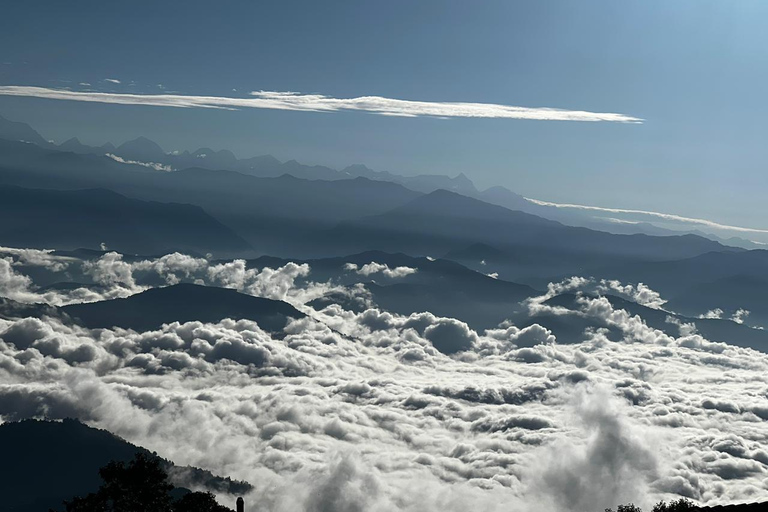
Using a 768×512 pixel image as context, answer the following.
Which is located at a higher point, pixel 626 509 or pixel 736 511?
pixel 736 511

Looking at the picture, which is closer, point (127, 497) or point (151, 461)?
point (127, 497)

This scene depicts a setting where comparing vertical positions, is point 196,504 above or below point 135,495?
below

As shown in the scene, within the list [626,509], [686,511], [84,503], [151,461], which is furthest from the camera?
[626,509]

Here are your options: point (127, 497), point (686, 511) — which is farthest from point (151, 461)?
point (686, 511)

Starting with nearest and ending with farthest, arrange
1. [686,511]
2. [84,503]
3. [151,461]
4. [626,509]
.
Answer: [84,503]
[151,461]
[686,511]
[626,509]

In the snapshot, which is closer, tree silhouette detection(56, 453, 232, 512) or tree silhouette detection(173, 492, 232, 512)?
tree silhouette detection(56, 453, 232, 512)

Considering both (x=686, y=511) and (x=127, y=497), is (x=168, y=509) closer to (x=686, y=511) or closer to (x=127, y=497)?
(x=127, y=497)

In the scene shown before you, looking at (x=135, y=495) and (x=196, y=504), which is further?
(x=196, y=504)

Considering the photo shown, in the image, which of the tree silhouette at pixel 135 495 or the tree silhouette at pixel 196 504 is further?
the tree silhouette at pixel 196 504
